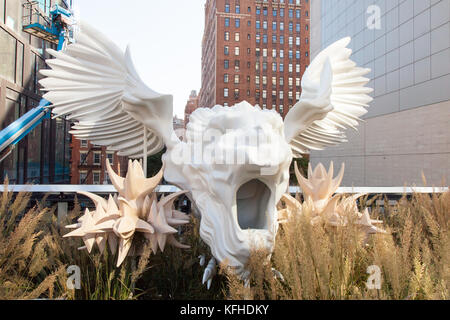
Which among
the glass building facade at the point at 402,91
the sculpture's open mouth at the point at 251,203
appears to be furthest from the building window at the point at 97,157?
the sculpture's open mouth at the point at 251,203

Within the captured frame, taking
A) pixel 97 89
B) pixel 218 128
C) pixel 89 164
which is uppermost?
pixel 97 89

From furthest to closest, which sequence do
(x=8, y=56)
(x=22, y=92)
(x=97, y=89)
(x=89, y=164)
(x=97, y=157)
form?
1. (x=97, y=157)
2. (x=89, y=164)
3. (x=22, y=92)
4. (x=8, y=56)
5. (x=97, y=89)

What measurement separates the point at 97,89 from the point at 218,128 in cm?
140

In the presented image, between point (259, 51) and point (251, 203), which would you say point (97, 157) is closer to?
point (251, 203)

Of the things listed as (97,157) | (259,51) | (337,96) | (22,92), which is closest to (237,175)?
(337,96)

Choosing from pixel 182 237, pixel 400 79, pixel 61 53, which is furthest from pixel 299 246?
pixel 400 79

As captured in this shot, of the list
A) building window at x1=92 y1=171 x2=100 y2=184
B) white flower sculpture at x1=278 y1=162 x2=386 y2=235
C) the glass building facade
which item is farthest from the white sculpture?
building window at x1=92 y1=171 x2=100 y2=184

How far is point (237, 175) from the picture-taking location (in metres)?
1.84

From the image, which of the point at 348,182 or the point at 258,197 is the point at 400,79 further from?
the point at 258,197

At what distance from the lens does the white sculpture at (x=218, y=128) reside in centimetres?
189

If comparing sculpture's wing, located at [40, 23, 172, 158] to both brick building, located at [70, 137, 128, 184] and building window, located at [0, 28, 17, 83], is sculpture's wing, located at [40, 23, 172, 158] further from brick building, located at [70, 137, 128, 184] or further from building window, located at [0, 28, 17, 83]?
brick building, located at [70, 137, 128, 184]

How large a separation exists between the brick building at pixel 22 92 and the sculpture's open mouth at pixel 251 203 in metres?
9.61

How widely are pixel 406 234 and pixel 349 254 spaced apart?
39 centimetres

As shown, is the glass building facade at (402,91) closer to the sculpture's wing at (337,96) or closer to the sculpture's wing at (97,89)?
the sculpture's wing at (337,96)
